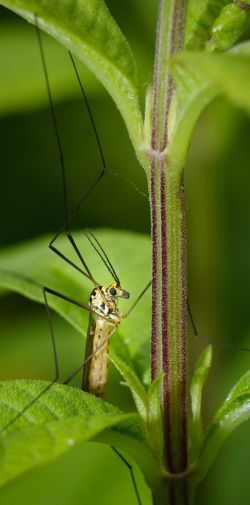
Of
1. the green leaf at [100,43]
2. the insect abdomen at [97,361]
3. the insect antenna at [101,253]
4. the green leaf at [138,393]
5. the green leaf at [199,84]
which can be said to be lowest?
the insect abdomen at [97,361]

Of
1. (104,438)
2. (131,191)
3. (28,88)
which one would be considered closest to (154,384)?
(104,438)

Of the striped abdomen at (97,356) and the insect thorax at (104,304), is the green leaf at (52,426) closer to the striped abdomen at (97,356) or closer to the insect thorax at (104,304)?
the striped abdomen at (97,356)

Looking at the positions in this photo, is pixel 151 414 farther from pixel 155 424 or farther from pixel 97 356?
pixel 97 356

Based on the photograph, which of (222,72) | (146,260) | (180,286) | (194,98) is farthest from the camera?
(146,260)

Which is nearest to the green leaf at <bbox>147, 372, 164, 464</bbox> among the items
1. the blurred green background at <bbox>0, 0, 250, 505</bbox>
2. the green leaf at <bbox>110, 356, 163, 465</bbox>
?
the green leaf at <bbox>110, 356, 163, 465</bbox>

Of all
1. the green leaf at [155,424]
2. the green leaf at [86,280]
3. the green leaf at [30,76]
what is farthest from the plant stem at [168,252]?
the green leaf at [30,76]

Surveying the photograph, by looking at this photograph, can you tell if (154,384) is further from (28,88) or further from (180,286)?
(28,88)
